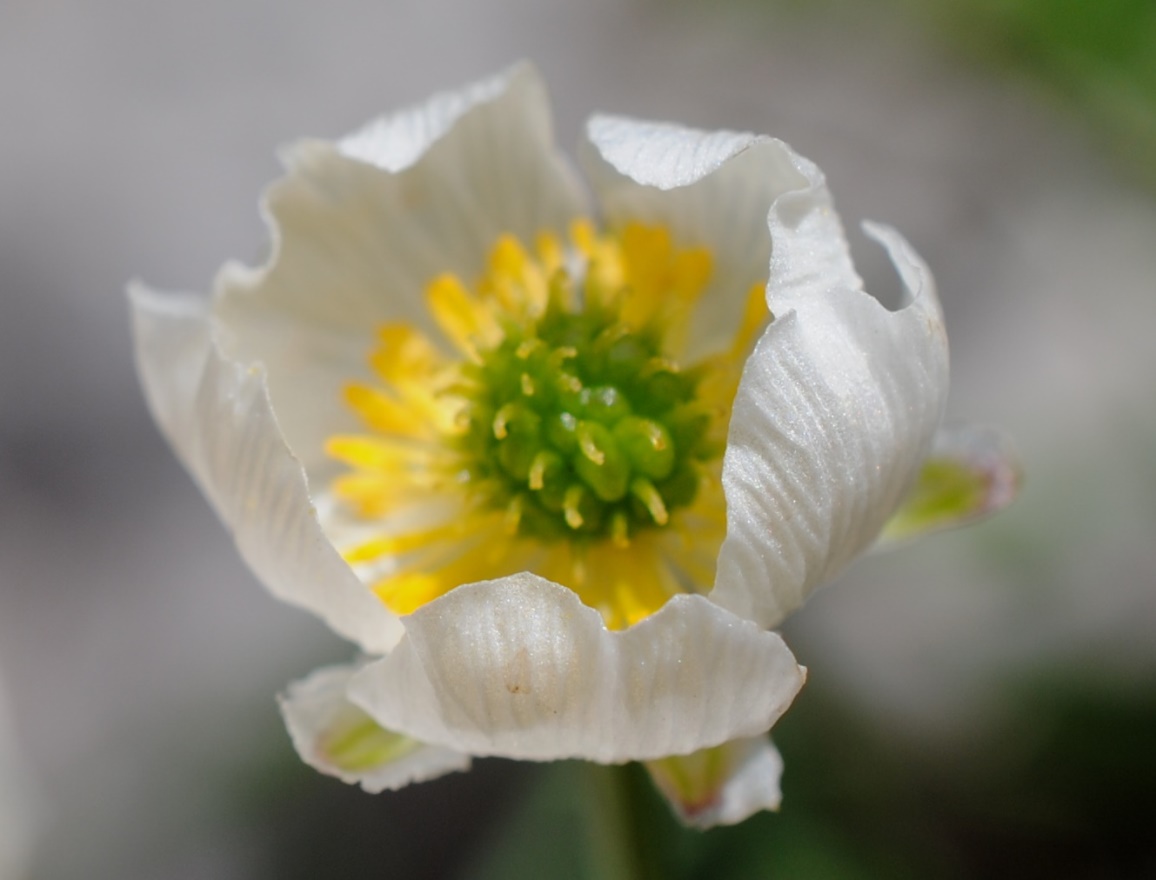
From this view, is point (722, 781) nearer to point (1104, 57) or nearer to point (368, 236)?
point (368, 236)

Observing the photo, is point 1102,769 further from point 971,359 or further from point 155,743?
point 155,743

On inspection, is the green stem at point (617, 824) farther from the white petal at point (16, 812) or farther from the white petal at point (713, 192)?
the white petal at point (16, 812)

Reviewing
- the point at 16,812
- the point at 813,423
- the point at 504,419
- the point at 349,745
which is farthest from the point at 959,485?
the point at 16,812

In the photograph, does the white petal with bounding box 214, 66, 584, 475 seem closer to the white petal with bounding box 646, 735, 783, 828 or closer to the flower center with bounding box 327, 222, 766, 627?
the flower center with bounding box 327, 222, 766, 627

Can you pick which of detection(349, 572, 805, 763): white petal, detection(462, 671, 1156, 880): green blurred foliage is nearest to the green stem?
detection(349, 572, 805, 763): white petal

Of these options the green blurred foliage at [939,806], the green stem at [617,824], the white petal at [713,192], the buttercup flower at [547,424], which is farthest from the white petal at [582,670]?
the green blurred foliage at [939,806]

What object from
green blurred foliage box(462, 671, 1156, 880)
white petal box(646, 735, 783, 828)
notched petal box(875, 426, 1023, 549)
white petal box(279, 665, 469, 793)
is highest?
notched petal box(875, 426, 1023, 549)
